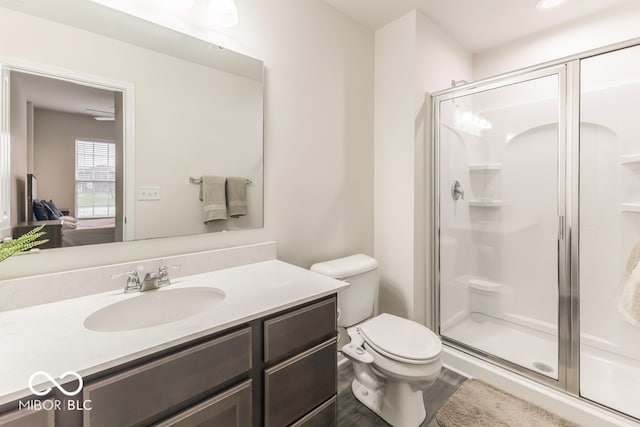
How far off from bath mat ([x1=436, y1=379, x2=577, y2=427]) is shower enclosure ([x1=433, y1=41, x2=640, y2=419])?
0.66 ft

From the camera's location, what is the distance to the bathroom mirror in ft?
3.40

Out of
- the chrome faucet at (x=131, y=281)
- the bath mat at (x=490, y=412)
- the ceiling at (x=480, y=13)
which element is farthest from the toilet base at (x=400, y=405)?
the ceiling at (x=480, y=13)

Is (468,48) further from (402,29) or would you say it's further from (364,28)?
(364,28)

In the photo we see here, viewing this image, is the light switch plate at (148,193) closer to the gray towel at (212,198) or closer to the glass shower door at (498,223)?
the gray towel at (212,198)

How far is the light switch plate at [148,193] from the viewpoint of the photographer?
4.15 ft

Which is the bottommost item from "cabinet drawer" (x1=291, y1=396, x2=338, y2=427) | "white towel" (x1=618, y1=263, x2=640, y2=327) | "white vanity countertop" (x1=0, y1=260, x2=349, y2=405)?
"cabinet drawer" (x1=291, y1=396, x2=338, y2=427)

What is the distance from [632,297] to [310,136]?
2.13 meters

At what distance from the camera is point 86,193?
116cm

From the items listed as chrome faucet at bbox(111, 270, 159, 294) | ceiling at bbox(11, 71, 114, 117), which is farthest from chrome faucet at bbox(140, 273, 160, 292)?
ceiling at bbox(11, 71, 114, 117)

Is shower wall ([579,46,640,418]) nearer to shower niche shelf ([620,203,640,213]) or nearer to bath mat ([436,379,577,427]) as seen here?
shower niche shelf ([620,203,640,213])

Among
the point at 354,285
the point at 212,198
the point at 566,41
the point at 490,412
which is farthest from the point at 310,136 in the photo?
the point at 566,41

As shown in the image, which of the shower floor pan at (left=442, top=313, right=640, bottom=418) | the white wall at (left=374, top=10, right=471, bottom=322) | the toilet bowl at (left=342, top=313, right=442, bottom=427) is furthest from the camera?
the white wall at (left=374, top=10, right=471, bottom=322)

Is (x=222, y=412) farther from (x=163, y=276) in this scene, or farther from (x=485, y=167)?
(x=485, y=167)

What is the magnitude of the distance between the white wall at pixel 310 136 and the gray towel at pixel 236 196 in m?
0.12
